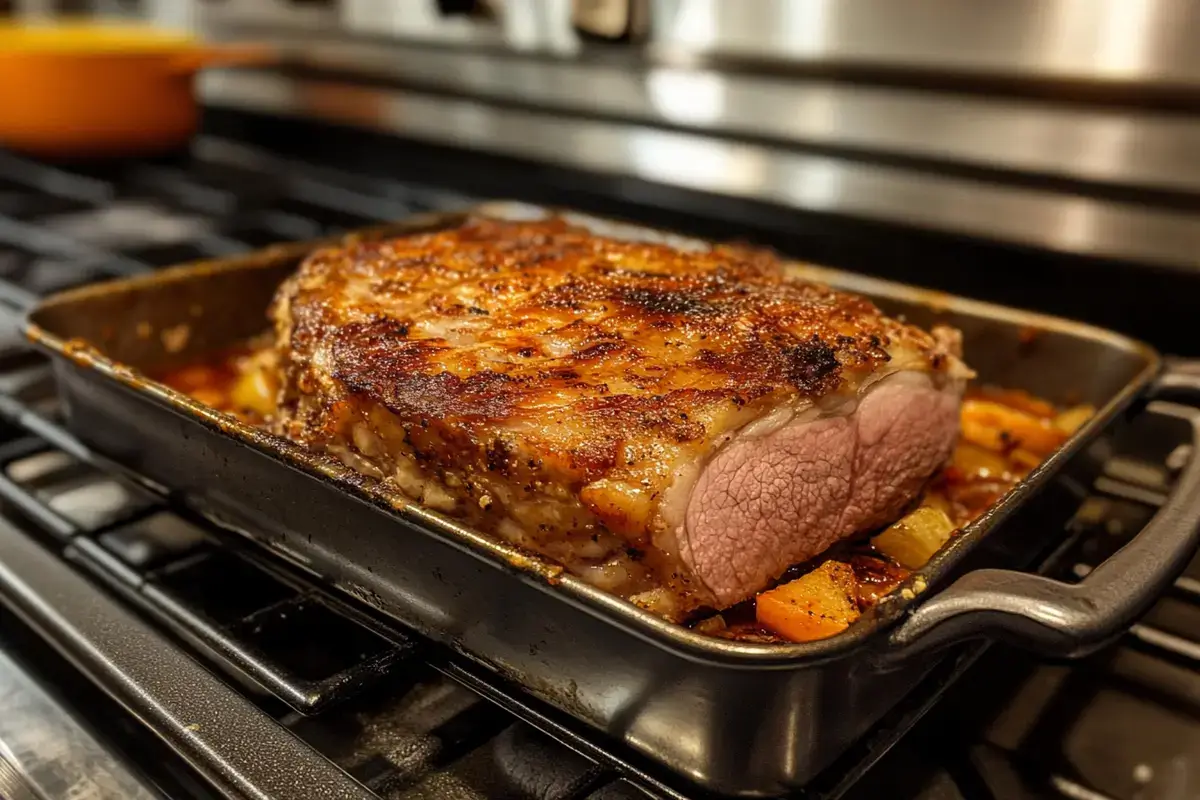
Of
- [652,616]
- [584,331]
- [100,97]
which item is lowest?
[652,616]

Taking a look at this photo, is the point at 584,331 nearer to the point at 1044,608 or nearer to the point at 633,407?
the point at 633,407

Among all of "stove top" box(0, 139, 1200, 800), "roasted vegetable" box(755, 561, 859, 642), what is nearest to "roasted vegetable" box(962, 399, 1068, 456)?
"stove top" box(0, 139, 1200, 800)

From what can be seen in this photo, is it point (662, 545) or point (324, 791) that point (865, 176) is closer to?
point (662, 545)

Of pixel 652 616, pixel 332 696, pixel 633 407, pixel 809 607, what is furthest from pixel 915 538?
pixel 332 696

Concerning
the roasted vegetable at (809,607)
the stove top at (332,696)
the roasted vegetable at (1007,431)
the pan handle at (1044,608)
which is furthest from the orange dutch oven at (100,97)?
the pan handle at (1044,608)

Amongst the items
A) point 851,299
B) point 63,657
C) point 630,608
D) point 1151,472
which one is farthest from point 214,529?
point 1151,472

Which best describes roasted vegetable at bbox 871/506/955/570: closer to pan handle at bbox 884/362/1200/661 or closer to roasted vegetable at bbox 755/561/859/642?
roasted vegetable at bbox 755/561/859/642
